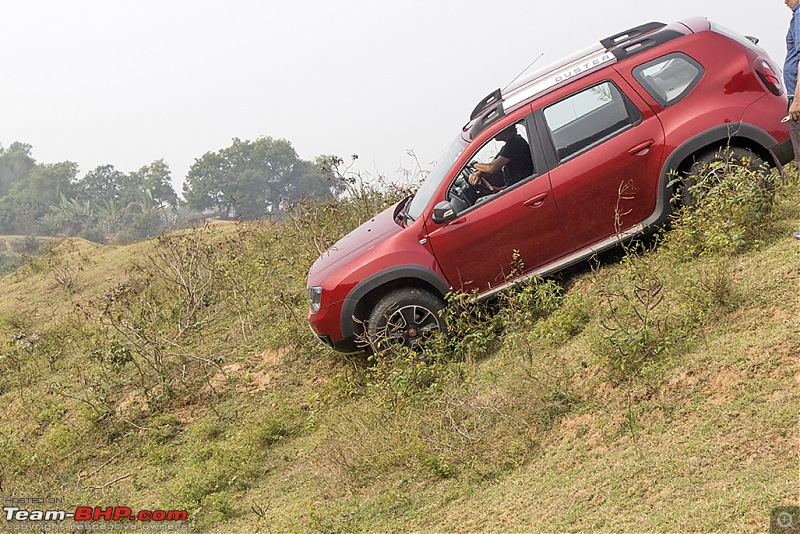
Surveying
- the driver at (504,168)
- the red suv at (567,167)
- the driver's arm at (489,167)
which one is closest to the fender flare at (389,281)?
the red suv at (567,167)

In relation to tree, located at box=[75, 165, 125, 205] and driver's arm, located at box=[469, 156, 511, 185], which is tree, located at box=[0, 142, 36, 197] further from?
driver's arm, located at box=[469, 156, 511, 185]

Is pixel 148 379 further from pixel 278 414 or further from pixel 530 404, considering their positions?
pixel 530 404

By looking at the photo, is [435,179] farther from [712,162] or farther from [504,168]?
[712,162]

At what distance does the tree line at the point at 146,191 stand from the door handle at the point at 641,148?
47948 mm

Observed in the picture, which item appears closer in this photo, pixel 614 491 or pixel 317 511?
pixel 614 491

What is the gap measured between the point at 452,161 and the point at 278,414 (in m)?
3.06

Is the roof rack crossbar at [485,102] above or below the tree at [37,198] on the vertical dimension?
below

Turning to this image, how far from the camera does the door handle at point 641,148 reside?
6.62m

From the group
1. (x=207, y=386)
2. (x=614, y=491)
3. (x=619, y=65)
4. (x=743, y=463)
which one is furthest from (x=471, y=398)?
(x=207, y=386)

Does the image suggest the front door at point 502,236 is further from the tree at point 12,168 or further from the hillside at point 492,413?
the tree at point 12,168

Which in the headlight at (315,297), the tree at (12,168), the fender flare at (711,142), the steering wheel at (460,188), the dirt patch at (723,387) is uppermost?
the tree at (12,168)

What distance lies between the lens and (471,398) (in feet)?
18.8

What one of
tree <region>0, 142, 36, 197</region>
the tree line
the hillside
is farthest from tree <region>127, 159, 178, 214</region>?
the hillside

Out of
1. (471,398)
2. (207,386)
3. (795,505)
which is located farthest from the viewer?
(207,386)
